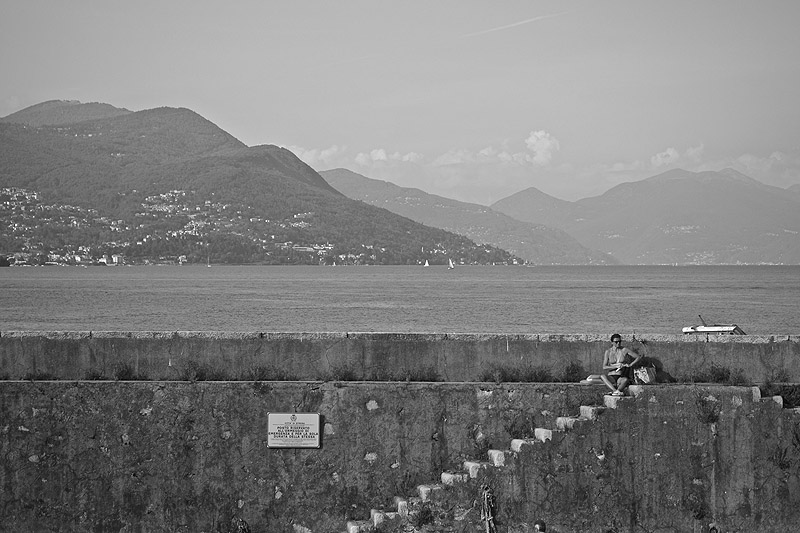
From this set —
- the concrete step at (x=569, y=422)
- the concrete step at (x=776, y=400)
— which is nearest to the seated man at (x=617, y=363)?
the concrete step at (x=569, y=422)

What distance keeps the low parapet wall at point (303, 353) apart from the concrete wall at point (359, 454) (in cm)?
88

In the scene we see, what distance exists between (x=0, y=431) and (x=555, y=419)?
6.01 metres

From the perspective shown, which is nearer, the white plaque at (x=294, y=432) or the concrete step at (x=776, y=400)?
the concrete step at (x=776, y=400)

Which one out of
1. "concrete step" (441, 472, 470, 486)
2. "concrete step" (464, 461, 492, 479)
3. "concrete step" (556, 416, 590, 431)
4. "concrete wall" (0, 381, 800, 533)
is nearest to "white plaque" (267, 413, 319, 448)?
"concrete wall" (0, 381, 800, 533)

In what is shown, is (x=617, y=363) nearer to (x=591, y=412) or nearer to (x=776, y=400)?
(x=591, y=412)

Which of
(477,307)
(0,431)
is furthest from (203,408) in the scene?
(477,307)

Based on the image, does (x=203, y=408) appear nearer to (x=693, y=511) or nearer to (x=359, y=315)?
(x=693, y=511)

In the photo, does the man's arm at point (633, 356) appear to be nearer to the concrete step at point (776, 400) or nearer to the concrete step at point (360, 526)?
the concrete step at point (776, 400)

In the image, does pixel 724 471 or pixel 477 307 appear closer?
pixel 724 471

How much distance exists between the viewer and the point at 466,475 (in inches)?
443

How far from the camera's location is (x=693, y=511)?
37.4 feet

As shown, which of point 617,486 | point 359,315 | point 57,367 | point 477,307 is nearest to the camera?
point 617,486

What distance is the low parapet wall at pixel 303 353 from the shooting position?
42.0ft

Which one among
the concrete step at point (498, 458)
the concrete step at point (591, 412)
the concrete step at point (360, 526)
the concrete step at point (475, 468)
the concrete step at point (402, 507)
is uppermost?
the concrete step at point (591, 412)
